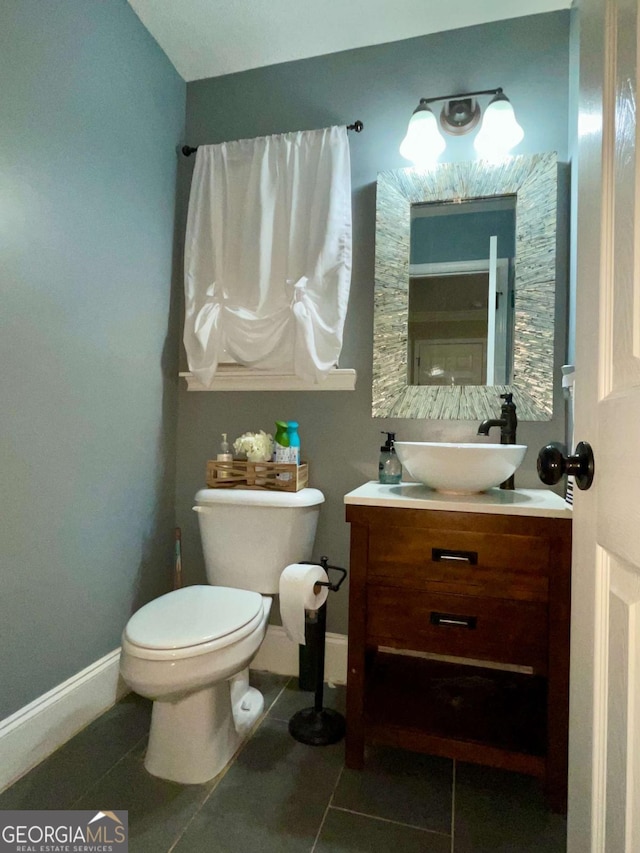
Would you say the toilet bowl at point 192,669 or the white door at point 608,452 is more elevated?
the white door at point 608,452

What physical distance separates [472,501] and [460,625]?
1.10ft

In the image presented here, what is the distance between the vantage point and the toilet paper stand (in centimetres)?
142

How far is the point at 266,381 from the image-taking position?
182cm

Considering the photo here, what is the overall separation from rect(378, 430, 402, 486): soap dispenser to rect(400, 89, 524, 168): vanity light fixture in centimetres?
105

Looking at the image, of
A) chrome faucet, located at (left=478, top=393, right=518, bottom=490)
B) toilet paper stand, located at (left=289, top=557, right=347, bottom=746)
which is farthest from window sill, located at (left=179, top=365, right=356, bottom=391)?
toilet paper stand, located at (left=289, top=557, right=347, bottom=746)

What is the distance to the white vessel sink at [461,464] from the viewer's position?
1231 millimetres

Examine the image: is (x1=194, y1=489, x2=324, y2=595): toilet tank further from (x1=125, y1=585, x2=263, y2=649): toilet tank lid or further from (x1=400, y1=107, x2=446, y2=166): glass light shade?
(x1=400, y1=107, x2=446, y2=166): glass light shade

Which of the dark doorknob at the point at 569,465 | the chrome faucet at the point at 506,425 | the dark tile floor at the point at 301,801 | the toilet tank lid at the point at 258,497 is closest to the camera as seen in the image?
the dark doorknob at the point at 569,465

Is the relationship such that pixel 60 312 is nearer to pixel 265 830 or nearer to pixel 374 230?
pixel 374 230

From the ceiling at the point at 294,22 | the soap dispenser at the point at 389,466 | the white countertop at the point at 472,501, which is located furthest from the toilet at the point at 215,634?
the ceiling at the point at 294,22

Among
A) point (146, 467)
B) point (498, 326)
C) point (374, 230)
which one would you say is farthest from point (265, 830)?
point (374, 230)

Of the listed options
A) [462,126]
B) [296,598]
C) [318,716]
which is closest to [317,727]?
[318,716]

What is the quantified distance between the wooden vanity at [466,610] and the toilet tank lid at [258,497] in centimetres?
34

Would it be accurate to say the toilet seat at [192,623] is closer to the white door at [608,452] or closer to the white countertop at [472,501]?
the white countertop at [472,501]
